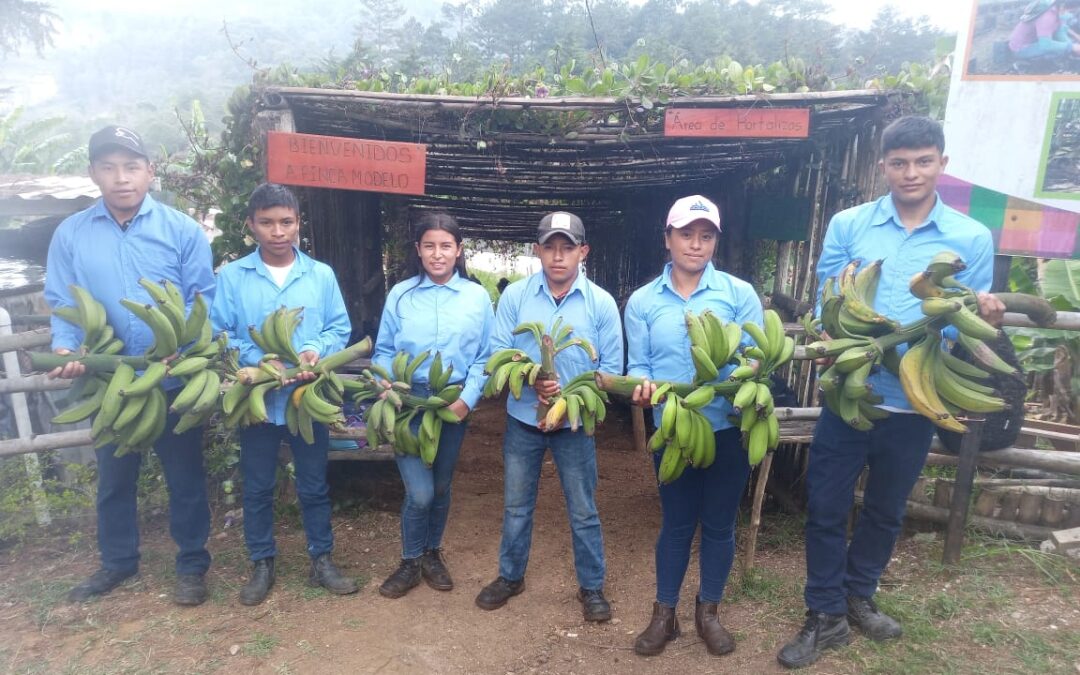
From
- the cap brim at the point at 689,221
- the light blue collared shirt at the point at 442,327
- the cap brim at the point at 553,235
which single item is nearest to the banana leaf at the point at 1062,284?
the cap brim at the point at 689,221

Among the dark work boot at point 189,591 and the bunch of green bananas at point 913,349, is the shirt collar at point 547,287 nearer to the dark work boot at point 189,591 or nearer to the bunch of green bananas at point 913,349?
the bunch of green bananas at point 913,349

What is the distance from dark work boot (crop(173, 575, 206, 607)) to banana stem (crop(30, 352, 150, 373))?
4.05ft

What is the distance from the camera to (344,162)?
4.32m

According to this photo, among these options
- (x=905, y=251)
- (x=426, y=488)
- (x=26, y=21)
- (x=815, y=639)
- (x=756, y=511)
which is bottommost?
(x=815, y=639)

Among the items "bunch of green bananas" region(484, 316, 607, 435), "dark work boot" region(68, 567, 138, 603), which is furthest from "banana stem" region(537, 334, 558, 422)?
"dark work boot" region(68, 567, 138, 603)

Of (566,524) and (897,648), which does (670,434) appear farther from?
(566,524)

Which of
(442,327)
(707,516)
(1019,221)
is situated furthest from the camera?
(1019,221)

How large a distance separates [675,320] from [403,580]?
6.89 feet

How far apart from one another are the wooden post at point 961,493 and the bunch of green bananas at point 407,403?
2.79 meters

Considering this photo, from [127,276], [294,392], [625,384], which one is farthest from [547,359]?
[127,276]

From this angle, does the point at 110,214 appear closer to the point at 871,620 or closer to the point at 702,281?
the point at 702,281

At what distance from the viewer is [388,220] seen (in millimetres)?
8359

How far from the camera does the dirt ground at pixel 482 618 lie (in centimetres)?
321

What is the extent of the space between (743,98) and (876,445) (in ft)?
7.83
